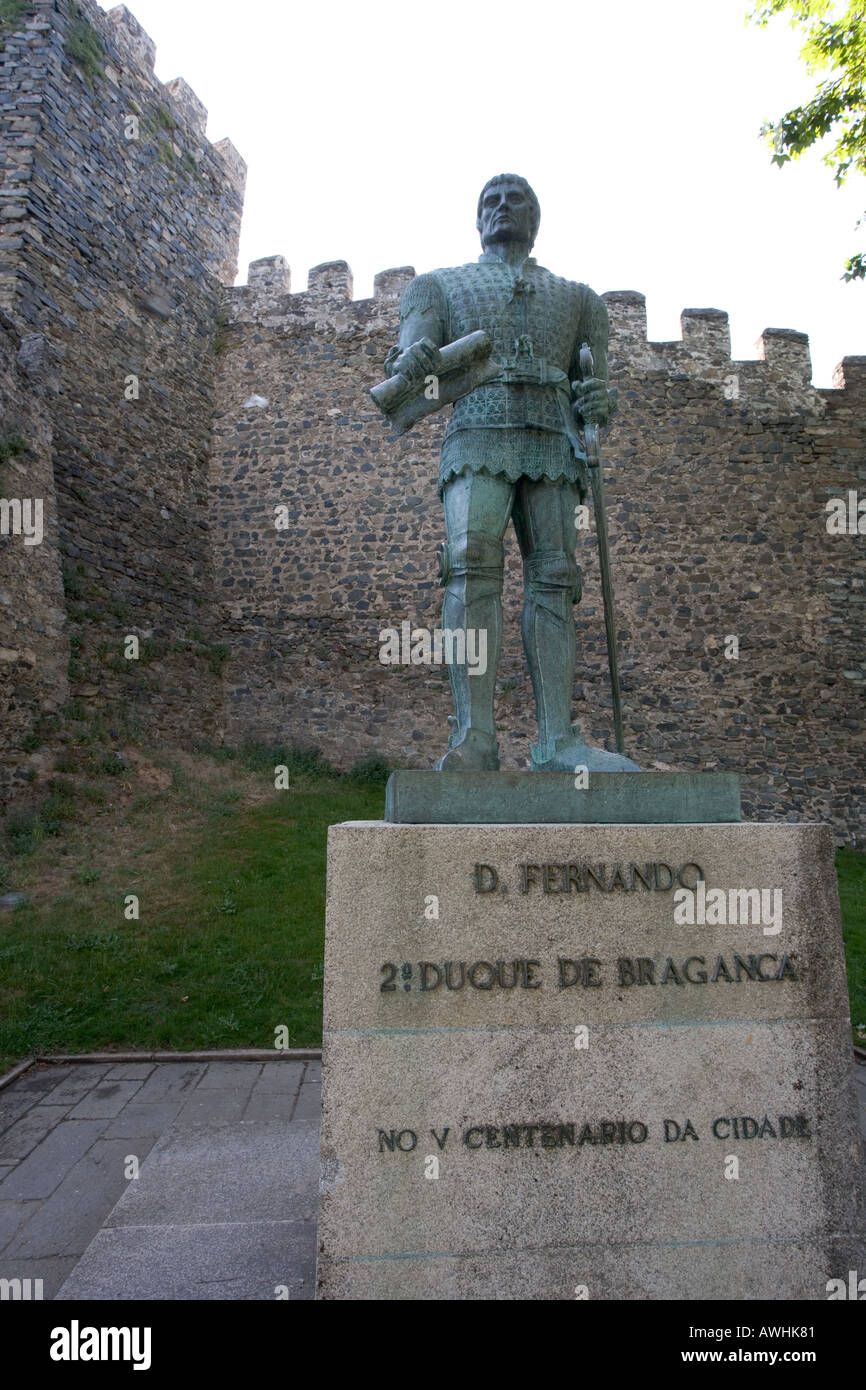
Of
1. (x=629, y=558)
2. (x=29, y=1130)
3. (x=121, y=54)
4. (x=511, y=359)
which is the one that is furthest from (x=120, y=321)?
(x=29, y=1130)

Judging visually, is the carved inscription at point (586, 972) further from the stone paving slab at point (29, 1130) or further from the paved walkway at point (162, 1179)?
the stone paving slab at point (29, 1130)

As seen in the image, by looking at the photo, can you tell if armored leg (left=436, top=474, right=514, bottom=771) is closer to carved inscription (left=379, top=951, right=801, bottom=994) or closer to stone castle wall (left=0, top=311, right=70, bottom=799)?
carved inscription (left=379, top=951, right=801, bottom=994)

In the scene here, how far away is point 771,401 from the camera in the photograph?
43.0 feet

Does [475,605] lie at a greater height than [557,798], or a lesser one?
greater

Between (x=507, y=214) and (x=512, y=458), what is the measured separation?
108 centimetres

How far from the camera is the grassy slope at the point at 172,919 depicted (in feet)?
18.0

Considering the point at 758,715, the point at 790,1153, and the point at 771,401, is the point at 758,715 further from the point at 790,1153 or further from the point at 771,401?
the point at 790,1153

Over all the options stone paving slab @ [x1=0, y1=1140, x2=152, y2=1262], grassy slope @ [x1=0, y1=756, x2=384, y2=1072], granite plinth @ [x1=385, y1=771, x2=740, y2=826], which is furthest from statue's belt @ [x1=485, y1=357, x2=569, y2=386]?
grassy slope @ [x1=0, y1=756, x2=384, y2=1072]

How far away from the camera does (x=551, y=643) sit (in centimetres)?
307

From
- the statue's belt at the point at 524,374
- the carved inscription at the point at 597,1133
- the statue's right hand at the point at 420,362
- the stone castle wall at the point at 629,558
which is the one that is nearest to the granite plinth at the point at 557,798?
the carved inscription at the point at 597,1133

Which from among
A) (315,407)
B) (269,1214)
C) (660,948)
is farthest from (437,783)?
(315,407)

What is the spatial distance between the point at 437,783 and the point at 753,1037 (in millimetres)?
1165

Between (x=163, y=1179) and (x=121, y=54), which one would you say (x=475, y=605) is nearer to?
(x=163, y=1179)

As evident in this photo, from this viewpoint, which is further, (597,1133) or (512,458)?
(512,458)
